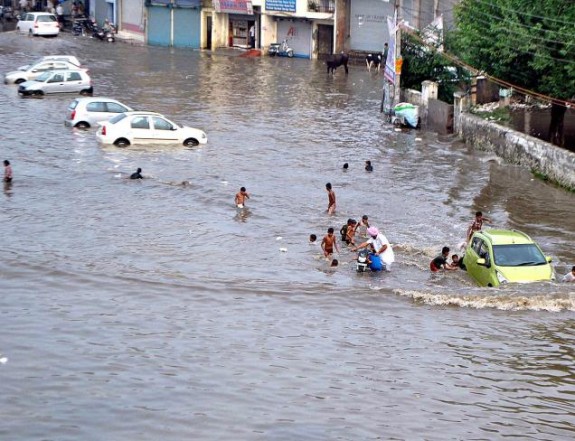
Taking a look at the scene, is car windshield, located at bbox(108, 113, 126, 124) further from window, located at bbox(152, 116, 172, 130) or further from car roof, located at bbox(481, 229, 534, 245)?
car roof, located at bbox(481, 229, 534, 245)

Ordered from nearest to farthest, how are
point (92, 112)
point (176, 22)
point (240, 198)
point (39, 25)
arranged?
point (240, 198) < point (92, 112) < point (39, 25) < point (176, 22)

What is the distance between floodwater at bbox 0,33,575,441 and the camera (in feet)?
44.2

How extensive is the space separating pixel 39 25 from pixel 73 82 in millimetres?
22811

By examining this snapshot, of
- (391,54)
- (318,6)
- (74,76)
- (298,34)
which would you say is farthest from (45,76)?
(298,34)

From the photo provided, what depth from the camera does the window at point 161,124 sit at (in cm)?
3142

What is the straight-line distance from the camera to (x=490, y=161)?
3152cm

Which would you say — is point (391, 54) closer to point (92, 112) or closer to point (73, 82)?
point (92, 112)

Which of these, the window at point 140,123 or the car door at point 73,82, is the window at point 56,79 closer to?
the car door at point 73,82

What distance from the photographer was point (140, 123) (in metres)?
31.2

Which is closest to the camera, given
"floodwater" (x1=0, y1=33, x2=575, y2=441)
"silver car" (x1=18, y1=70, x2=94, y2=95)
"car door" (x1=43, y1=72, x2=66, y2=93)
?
"floodwater" (x1=0, y1=33, x2=575, y2=441)

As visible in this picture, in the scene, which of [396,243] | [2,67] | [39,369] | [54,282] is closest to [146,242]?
[54,282]

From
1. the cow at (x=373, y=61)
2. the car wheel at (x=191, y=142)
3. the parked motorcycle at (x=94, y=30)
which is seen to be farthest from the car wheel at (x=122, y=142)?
the parked motorcycle at (x=94, y=30)

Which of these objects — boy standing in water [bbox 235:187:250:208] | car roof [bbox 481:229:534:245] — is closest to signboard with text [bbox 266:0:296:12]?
boy standing in water [bbox 235:187:250:208]

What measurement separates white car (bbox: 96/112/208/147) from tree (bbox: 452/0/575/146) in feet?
31.4
